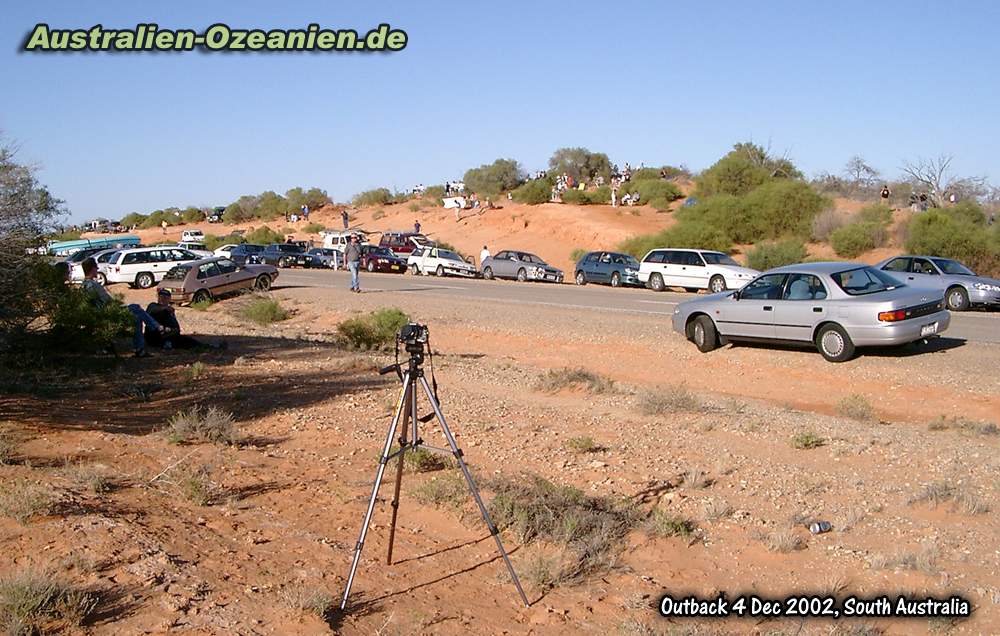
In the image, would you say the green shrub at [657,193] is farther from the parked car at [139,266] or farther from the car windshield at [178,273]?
the car windshield at [178,273]

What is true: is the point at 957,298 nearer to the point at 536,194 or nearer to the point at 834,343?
the point at 834,343

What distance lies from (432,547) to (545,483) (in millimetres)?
1340

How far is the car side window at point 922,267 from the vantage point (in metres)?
25.4

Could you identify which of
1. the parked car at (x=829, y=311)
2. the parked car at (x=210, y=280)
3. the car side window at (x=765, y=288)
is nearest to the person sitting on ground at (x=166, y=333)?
the parked car at (x=829, y=311)

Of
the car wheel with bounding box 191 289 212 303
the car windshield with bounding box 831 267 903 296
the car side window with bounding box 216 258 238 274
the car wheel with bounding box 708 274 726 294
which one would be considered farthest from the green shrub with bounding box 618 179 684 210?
the car windshield with bounding box 831 267 903 296

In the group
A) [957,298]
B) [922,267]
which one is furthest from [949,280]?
[922,267]

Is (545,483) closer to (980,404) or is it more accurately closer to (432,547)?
(432,547)

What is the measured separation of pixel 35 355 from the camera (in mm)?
12492

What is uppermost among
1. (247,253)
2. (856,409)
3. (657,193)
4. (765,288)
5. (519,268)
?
(657,193)

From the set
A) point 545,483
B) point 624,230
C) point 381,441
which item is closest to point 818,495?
point 545,483

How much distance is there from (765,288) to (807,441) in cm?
758

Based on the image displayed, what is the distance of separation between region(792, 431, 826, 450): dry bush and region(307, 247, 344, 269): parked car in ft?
139

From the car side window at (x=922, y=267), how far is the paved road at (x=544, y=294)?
2.30 m

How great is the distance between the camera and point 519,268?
130ft
